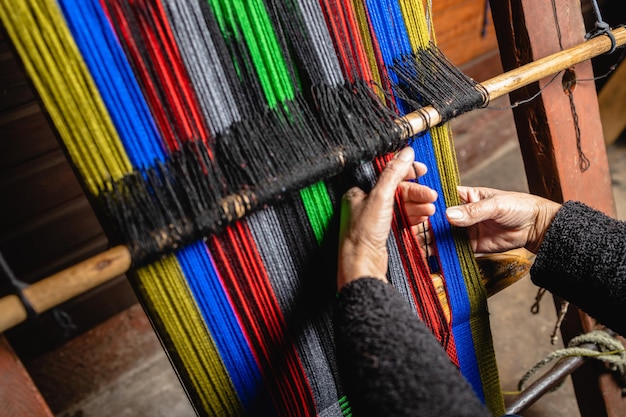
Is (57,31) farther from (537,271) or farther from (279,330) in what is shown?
(537,271)

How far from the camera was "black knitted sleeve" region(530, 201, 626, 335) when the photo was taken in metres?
0.94

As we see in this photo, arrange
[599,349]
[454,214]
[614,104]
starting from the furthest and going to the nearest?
[614,104] → [599,349] → [454,214]

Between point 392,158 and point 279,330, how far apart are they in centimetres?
40

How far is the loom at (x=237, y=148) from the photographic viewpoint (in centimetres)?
64

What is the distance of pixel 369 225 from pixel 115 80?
0.47 metres

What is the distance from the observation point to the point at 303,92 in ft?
2.64

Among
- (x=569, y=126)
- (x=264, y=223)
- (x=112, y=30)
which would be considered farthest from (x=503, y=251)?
(x=112, y=30)

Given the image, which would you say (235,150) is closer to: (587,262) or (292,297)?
(292,297)

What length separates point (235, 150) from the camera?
72 cm

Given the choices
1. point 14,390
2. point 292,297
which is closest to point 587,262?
point 292,297

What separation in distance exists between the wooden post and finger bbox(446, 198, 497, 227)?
0.28m

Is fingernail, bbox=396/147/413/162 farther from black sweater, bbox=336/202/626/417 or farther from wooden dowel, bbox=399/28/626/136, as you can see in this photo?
black sweater, bbox=336/202/626/417

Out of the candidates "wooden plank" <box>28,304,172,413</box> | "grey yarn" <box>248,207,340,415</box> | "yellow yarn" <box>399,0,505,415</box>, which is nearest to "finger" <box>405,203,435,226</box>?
"yellow yarn" <box>399,0,505,415</box>

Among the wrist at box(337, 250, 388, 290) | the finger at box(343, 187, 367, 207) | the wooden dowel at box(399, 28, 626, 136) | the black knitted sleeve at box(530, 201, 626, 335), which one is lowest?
the black knitted sleeve at box(530, 201, 626, 335)
